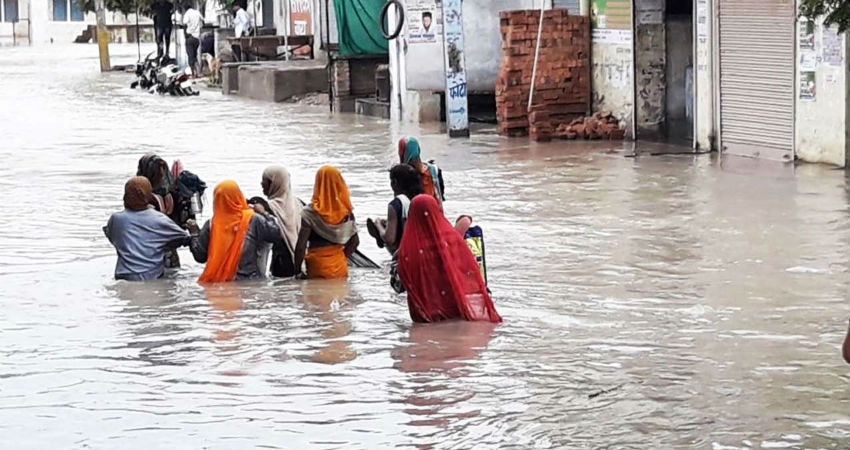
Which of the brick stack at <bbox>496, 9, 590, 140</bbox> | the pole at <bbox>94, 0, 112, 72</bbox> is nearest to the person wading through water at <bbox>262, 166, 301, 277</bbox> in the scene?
the brick stack at <bbox>496, 9, 590, 140</bbox>

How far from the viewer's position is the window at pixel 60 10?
75438 mm

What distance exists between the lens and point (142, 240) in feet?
35.4

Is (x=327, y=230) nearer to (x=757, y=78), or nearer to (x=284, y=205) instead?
(x=284, y=205)

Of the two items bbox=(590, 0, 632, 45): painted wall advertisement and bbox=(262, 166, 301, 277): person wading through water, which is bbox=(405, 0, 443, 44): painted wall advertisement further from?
bbox=(262, 166, 301, 277): person wading through water

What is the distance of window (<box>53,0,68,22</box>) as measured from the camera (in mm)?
75438

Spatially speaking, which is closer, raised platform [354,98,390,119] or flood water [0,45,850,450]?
flood water [0,45,850,450]

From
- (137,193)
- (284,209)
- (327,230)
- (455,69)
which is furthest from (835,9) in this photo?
(455,69)

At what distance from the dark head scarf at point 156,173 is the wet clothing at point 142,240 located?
0.39 meters

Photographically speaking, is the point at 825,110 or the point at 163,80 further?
the point at 163,80

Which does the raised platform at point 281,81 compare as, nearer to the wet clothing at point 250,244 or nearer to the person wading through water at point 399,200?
the wet clothing at point 250,244

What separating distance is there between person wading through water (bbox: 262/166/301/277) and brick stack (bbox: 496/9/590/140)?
1039cm

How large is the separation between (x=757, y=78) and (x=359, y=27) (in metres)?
10.9

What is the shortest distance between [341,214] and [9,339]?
235 centimetres

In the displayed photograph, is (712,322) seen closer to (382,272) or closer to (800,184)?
(382,272)
